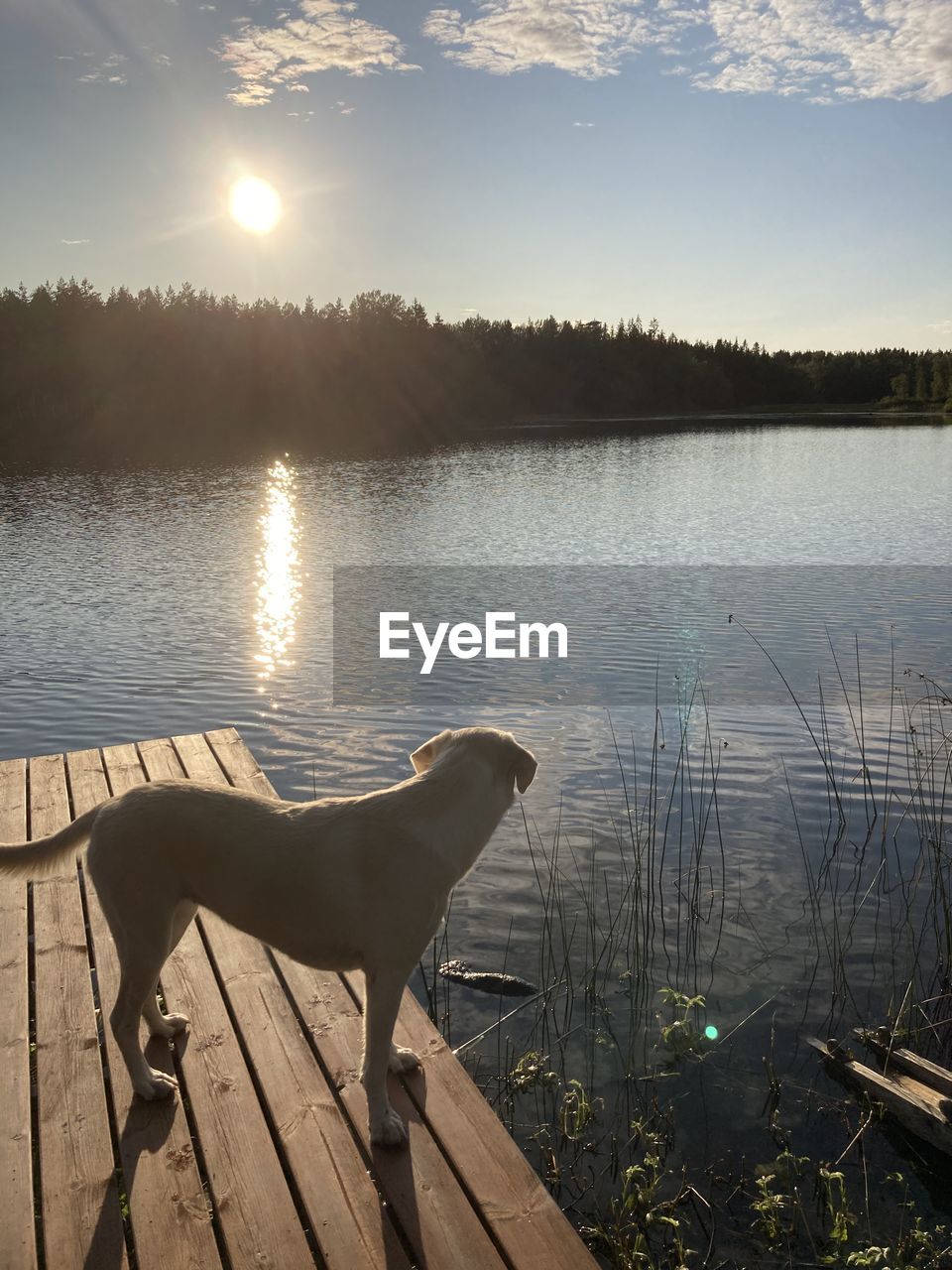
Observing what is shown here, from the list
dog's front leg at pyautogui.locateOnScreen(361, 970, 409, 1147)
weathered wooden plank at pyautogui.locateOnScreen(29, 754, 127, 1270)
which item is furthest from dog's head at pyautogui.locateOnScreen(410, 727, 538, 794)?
weathered wooden plank at pyautogui.locateOnScreen(29, 754, 127, 1270)

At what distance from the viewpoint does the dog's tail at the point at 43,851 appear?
3574mm

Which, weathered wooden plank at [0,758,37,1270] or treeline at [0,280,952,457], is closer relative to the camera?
weathered wooden plank at [0,758,37,1270]

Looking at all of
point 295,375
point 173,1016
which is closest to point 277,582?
point 173,1016

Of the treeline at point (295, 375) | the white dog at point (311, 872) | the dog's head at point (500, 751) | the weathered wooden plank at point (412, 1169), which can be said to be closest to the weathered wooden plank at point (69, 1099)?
the white dog at point (311, 872)

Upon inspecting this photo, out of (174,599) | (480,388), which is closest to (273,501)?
(174,599)

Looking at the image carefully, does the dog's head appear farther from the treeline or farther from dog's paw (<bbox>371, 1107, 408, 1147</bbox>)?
the treeline

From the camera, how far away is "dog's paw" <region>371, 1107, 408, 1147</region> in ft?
10.6

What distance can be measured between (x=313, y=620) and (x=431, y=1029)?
40.4ft

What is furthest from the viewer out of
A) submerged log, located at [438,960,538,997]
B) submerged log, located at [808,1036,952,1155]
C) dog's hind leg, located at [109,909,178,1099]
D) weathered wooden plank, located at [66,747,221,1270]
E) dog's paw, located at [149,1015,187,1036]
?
submerged log, located at [438,960,538,997]

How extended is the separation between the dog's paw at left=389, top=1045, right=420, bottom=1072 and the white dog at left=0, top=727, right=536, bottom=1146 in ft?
1.15

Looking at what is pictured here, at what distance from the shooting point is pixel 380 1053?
10.7ft

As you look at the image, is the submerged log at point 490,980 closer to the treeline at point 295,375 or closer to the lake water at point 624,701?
the lake water at point 624,701

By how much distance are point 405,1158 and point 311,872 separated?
1.01 m

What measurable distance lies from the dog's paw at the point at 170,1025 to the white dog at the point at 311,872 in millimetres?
345
